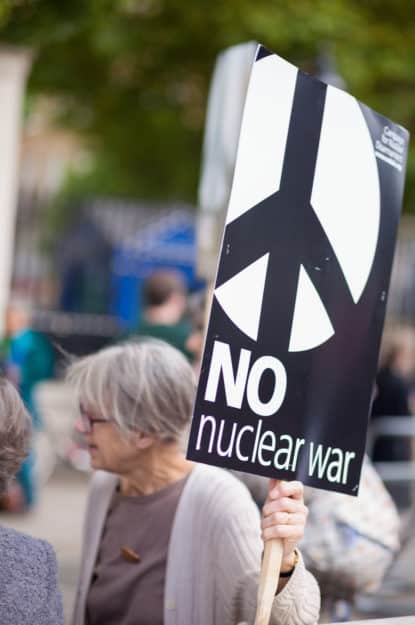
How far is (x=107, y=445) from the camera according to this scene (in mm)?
3178

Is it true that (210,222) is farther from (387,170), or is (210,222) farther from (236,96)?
(387,170)

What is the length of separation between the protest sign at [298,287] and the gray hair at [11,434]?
0.39 meters

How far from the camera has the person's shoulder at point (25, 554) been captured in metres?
2.43

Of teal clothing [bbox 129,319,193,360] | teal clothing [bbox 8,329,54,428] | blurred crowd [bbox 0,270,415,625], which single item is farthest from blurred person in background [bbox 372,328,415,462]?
blurred crowd [bbox 0,270,415,625]

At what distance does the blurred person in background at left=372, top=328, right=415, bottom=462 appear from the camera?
26.6ft

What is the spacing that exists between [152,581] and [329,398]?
71 cm

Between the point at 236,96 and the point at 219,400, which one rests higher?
the point at 236,96

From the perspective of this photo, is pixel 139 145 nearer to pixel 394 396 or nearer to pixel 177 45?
pixel 177 45

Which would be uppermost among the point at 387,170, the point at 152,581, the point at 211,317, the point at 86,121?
the point at 86,121

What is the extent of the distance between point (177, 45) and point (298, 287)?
41.1 ft

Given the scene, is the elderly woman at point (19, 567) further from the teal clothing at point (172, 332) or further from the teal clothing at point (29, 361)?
the teal clothing at point (29, 361)

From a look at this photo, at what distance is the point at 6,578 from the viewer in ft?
7.87

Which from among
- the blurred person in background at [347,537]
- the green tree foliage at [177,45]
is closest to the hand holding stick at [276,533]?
the blurred person in background at [347,537]

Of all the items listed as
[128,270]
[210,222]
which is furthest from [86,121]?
[210,222]
